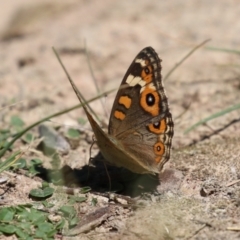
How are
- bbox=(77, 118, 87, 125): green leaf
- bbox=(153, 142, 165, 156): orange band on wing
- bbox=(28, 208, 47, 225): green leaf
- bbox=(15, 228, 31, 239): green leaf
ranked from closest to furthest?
1. bbox=(15, 228, 31, 239): green leaf
2. bbox=(28, 208, 47, 225): green leaf
3. bbox=(153, 142, 165, 156): orange band on wing
4. bbox=(77, 118, 87, 125): green leaf

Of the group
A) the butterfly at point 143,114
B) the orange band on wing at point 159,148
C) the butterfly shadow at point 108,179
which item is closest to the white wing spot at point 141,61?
the butterfly at point 143,114

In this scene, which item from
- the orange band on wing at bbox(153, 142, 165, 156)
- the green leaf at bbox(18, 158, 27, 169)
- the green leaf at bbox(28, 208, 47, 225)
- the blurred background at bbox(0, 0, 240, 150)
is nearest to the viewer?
the green leaf at bbox(28, 208, 47, 225)

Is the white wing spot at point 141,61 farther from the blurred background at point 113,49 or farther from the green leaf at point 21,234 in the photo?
the green leaf at point 21,234

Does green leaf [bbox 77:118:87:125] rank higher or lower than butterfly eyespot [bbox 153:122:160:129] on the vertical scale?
lower

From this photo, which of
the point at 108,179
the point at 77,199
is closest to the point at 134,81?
the point at 108,179

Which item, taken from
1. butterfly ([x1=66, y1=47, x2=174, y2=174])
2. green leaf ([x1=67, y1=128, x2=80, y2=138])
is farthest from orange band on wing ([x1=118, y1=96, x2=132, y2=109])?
green leaf ([x1=67, y1=128, x2=80, y2=138])

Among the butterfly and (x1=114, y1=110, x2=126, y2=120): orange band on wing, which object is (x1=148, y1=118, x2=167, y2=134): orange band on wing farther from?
(x1=114, y1=110, x2=126, y2=120): orange band on wing

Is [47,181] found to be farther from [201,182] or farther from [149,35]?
[149,35]

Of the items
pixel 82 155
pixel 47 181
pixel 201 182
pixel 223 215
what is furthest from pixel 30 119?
pixel 223 215
